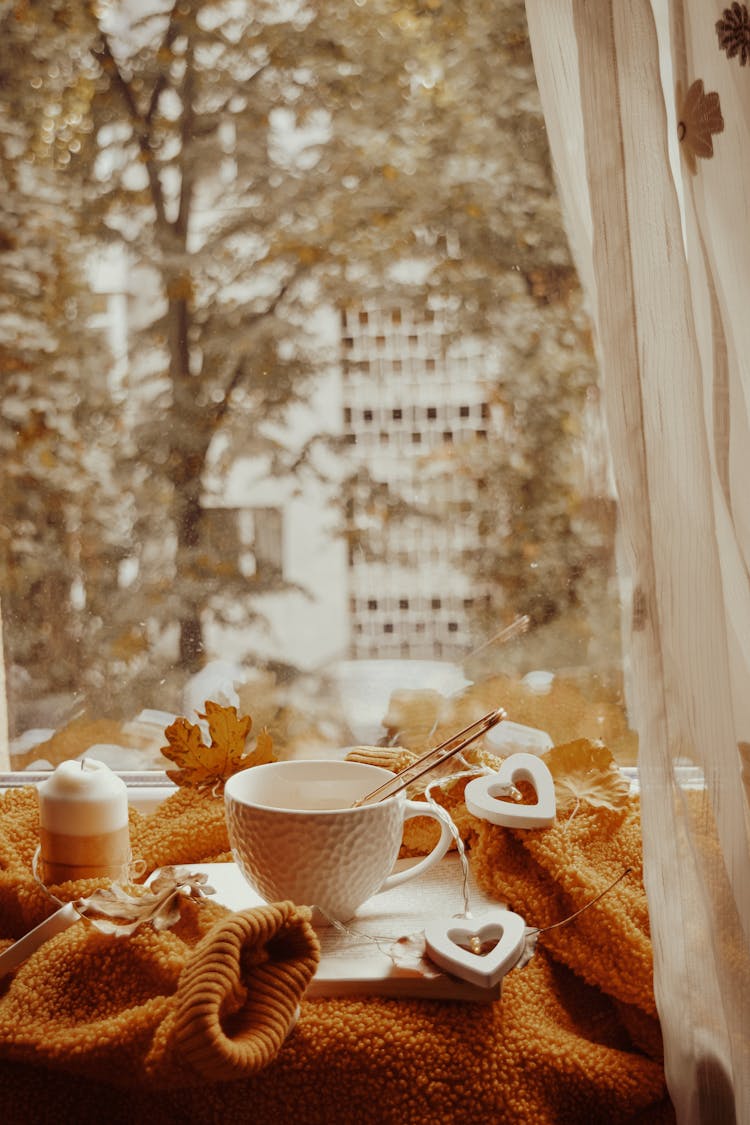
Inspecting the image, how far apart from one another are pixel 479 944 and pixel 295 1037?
14cm

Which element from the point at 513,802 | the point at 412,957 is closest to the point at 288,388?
the point at 513,802

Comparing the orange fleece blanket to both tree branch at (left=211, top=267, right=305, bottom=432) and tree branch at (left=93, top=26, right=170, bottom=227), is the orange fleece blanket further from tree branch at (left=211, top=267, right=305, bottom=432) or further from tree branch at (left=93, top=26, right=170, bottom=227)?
tree branch at (left=93, top=26, right=170, bottom=227)

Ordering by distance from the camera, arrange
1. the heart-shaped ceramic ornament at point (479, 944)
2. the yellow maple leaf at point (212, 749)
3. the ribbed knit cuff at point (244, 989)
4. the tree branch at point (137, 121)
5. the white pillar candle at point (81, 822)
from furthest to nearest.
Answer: the tree branch at point (137, 121) → the yellow maple leaf at point (212, 749) → the white pillar candle at point (81, 822) → the heart-shaped ceramic ornament at point (479, 944) → the ribbed knit cuff at point (244, 989)

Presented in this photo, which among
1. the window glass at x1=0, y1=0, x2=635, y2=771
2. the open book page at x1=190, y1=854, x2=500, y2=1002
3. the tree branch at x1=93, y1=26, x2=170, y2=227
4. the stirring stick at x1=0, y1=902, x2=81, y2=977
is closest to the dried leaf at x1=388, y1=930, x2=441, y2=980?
the open book page at x1=190, y1=854, x2=500, y2=1002

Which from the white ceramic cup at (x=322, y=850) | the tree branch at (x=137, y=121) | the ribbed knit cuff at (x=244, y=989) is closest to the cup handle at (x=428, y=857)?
the white ceramic cup at (x=322, y=850)

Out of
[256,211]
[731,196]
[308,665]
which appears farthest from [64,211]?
[731,196]

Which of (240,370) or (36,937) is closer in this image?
(36,937)

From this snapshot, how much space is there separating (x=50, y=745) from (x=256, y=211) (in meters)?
0.62

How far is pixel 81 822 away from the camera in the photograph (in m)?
0.74

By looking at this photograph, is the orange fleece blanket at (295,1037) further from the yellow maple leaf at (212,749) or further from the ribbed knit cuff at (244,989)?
the yellow maple leaf at (212,749)

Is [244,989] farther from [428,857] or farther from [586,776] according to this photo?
[586,776]

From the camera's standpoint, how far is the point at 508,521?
1.05 metres

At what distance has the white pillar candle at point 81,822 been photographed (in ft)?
2.41

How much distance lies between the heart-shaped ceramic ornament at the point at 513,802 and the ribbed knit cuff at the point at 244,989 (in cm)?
21
